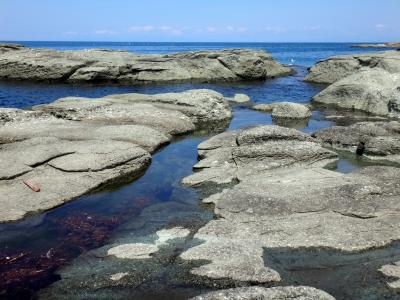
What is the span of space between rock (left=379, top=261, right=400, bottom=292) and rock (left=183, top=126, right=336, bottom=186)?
5.50 m

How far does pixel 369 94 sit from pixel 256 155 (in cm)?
1532

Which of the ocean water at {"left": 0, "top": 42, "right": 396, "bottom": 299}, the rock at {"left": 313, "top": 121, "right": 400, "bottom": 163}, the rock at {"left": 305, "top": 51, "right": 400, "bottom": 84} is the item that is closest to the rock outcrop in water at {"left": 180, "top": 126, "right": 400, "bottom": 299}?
the ocean water at {"left": 0, "top": 42, "right": 396, "bottom": 299}

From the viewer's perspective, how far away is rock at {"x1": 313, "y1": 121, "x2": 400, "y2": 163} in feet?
49.5

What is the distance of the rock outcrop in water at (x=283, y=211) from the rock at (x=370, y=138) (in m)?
2.56

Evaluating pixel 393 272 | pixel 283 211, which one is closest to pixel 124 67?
pixel 283 211

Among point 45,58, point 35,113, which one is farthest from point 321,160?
point 45,58

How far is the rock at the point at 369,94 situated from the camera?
24750 mm

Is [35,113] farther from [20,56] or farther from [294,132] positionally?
[20,56]

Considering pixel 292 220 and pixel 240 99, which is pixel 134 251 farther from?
pixel 240 99

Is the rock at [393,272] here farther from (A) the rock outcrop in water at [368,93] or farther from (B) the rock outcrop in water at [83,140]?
(A) the rock outcrop in water at [368,93]

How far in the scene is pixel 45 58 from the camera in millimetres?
42344

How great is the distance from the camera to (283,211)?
9.92m

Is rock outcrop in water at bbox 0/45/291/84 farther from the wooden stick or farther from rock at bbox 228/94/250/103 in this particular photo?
the wooden stick

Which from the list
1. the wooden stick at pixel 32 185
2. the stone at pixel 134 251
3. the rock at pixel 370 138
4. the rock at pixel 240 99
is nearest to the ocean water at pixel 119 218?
the stone at pixel 134 251
